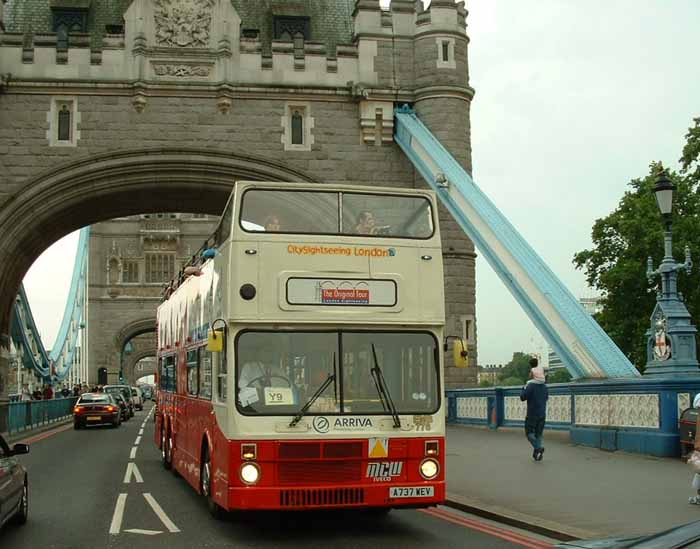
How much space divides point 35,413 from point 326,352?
928 inches

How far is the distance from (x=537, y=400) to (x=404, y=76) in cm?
1384

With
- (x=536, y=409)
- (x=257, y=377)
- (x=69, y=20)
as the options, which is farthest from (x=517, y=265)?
(x=69, y=20)

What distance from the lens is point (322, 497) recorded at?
27.7 ft

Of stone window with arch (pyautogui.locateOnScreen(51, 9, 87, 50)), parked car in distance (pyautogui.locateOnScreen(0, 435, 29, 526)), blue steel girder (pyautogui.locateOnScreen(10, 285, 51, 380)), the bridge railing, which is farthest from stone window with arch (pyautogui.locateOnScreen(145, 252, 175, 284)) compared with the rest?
parked car in distance (pyautogui.locateOnScreen(0, 435, 29, 526))

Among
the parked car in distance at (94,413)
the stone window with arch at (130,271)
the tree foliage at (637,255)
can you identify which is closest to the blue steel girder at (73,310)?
the stone window with arch at (130,271)

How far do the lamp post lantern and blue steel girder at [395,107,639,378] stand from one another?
1.10m

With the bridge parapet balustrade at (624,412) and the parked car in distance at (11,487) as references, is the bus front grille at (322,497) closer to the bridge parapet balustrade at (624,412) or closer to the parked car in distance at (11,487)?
the parked car in distance at (11,487)

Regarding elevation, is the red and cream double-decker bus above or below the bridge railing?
above

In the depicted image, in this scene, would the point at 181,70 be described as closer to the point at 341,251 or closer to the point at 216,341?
the point at 341,251

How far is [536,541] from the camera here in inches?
328

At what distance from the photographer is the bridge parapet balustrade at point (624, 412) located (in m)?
14.0

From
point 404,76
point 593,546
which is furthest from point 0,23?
point 593,546

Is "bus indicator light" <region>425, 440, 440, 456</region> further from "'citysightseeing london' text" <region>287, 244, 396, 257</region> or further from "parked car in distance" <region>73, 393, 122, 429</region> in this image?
"parked car in distance" <region>73, 393, 122, 429</region>

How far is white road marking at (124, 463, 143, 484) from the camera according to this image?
13617 mm
